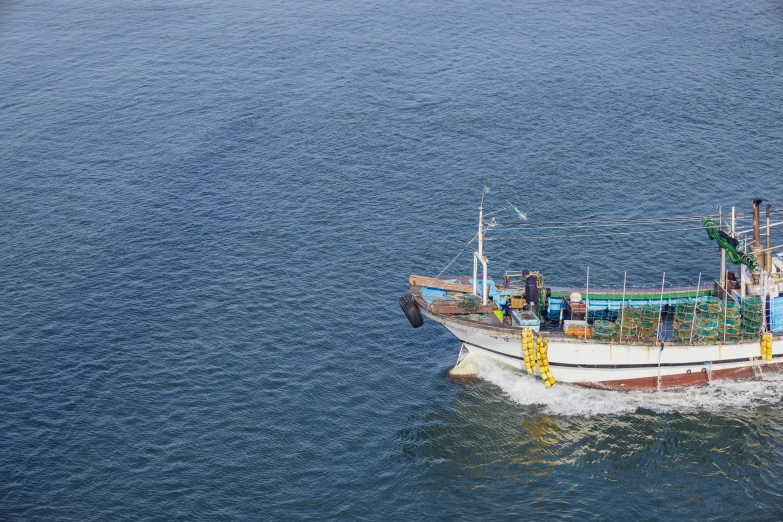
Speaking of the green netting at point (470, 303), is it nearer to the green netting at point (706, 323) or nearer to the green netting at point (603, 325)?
the green netting at point (603, 325)

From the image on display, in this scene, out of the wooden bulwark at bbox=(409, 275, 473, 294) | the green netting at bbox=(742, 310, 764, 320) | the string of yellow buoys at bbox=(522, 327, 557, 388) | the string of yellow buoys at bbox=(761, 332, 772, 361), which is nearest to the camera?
the string of yellow buoys at bbox=(522, 327, 557, 388)

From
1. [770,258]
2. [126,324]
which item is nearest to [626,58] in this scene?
[770,258]

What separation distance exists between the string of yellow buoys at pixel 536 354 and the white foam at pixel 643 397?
1.24 metres

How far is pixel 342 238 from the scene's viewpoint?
240 feet

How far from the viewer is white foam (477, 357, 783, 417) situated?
52.3 metres

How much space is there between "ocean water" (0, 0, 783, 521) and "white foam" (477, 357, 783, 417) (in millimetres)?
176

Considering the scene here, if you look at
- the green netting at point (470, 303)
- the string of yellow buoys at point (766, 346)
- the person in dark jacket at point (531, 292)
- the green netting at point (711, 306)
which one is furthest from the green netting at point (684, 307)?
the green netting at point (470, 303)

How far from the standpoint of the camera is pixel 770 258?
5462 centimetres

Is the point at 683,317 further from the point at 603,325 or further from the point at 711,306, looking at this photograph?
the point at 603,325

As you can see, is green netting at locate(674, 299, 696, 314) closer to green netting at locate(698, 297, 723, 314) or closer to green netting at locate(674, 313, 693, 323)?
green netting at locate(674, 313, 693, 323)

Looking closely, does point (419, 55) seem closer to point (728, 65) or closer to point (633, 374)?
point (728, 65)

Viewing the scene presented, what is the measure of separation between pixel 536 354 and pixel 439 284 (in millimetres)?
7044

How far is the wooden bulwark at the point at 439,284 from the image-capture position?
54.8m

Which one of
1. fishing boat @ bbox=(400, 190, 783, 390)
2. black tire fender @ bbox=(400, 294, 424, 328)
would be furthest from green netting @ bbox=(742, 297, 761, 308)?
black tire fender @ bbox=(400, 294, 424, 328)
